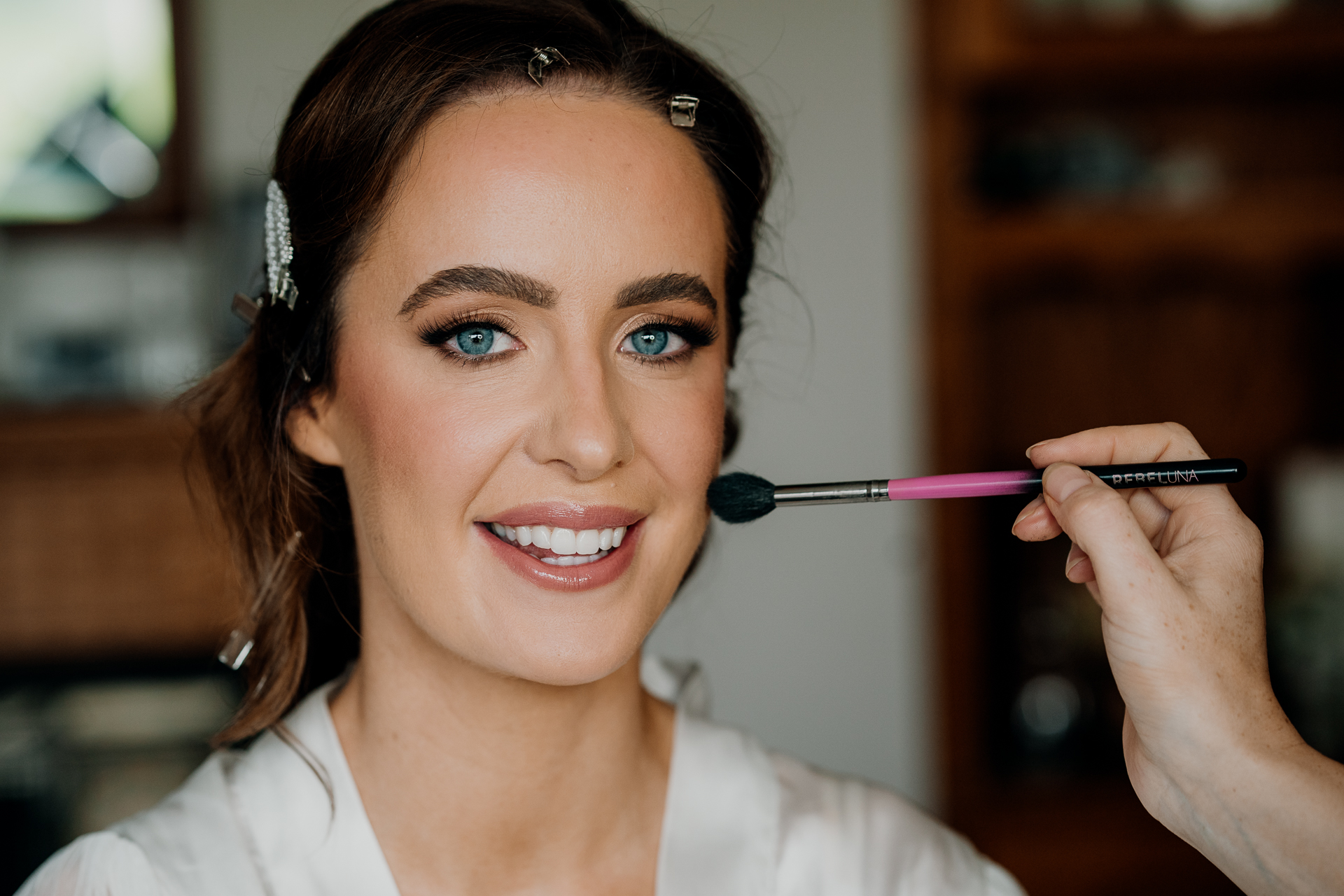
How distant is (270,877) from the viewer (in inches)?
40.4

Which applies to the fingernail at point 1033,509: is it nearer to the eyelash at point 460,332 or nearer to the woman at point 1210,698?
the woman at point 1210,698

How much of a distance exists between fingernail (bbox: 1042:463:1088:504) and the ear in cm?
60

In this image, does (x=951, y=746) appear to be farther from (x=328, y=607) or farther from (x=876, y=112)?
(x=328, y=607)

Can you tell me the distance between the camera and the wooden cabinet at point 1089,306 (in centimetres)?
223

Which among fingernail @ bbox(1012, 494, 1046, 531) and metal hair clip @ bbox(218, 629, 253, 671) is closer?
fingernail @ bbox(1012, 494, 1046, 531)

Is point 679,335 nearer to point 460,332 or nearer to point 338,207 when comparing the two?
point 460,332

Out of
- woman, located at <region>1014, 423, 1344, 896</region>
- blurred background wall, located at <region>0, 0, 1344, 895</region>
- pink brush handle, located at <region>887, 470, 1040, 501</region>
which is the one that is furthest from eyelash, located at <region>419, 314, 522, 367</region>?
blurred background wall, located at <region>0, 0, 1344, 895</region>

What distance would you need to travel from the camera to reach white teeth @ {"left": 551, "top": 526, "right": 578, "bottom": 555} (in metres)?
0.96

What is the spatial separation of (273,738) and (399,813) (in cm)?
15

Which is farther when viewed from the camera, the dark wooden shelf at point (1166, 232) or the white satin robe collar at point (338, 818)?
the dark wooden shelf at point (1166, 232)

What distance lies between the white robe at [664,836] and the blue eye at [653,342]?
1.23ft

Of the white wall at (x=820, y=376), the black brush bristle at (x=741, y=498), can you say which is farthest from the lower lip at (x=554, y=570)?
the white wall at (x=820, y=376)

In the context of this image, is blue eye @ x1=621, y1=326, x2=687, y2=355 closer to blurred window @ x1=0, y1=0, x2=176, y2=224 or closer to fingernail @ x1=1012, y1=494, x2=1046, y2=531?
fingernail @ x1=1012, y1=494, x2=1046, y2=531

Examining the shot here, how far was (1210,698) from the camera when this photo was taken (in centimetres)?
85
